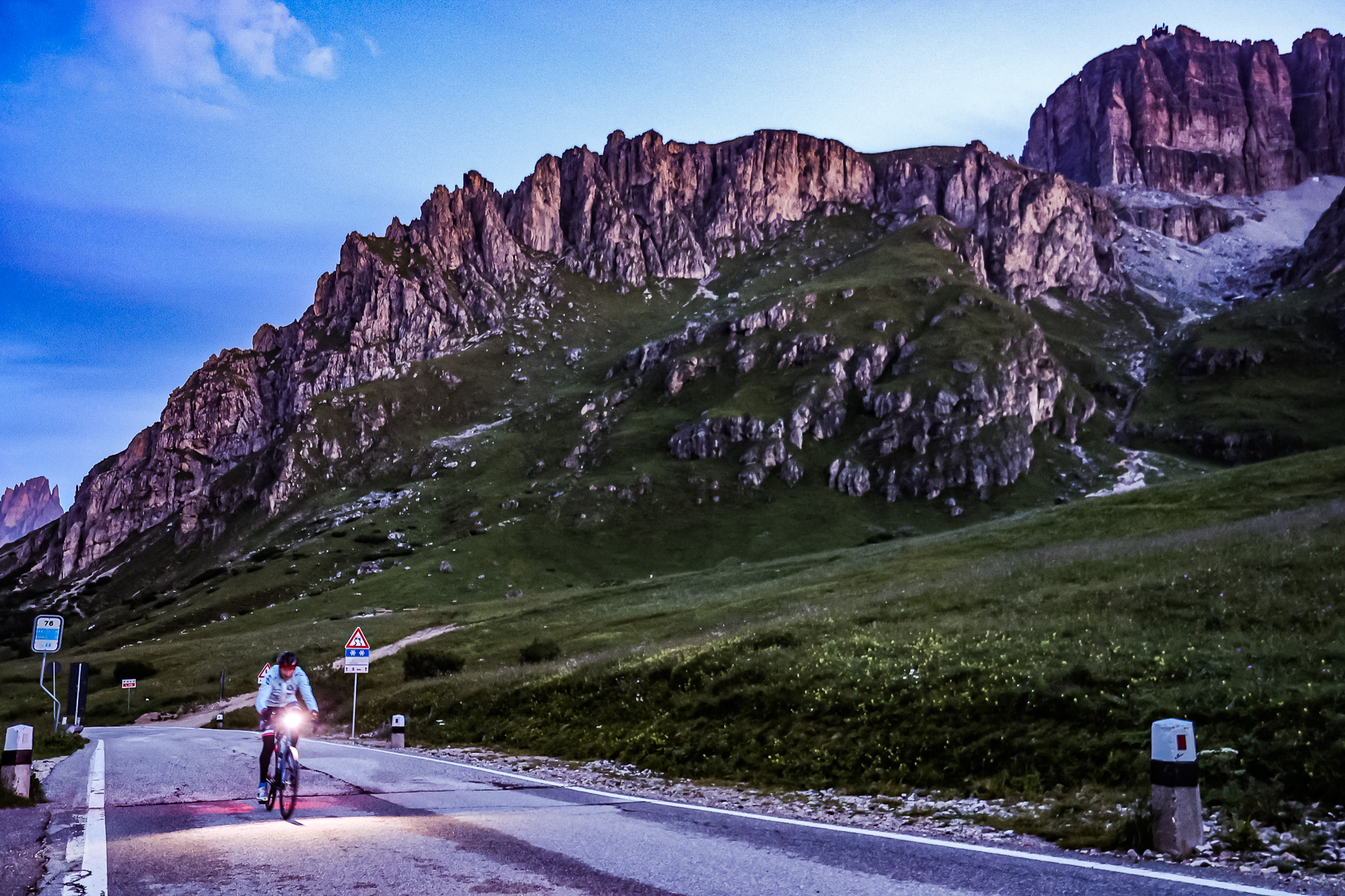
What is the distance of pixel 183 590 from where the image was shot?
18812 cm

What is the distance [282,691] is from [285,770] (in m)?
1.78

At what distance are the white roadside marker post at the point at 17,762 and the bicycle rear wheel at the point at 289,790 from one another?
17.2 feet

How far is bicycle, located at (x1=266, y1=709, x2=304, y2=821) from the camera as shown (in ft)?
47.7

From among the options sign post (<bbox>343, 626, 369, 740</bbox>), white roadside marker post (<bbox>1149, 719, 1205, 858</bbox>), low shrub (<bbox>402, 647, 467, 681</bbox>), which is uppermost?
white roadside marker post (<bbox>1149, 719, 1205, 858</bbox>)

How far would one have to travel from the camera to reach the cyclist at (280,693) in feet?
51.7

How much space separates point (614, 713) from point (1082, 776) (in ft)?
55.4

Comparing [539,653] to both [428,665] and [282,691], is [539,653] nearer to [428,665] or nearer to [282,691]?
[428,665]

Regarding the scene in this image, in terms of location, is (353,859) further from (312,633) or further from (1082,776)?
(312,633)

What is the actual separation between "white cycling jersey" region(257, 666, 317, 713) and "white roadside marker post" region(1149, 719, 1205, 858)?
46.0 feet

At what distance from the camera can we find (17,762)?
15773mm

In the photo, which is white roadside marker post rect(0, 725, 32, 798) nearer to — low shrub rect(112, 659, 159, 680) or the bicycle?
the bicycle

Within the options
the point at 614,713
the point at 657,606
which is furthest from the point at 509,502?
the point at 614,713

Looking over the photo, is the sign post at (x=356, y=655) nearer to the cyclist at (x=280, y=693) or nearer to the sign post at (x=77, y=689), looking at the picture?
the cyclist at (x=280, y=693)

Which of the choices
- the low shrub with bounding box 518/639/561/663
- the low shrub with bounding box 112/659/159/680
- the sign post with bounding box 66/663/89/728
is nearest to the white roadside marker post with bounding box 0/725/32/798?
the low shrub with bounding box 518/639/561/663
